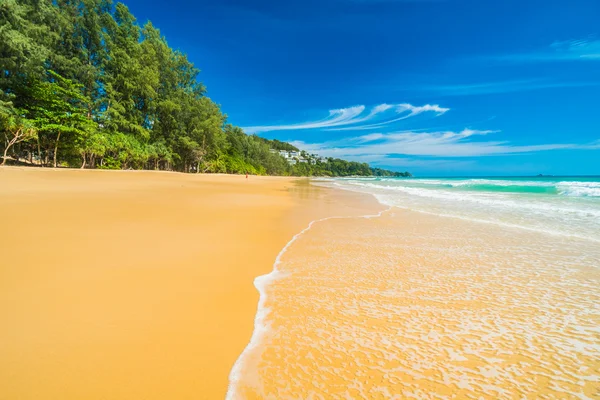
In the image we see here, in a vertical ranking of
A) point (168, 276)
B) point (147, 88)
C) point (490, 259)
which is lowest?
point (168, 276)

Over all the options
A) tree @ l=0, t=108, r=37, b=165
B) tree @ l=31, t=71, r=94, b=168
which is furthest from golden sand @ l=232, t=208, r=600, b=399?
tree @ l=31, t=71, r=94, b=168

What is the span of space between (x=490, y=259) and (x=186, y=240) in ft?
17.1

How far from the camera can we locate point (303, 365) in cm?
181

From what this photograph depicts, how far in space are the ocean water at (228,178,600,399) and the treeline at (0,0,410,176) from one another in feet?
78.2

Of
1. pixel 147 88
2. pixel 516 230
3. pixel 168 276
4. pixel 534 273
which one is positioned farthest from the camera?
pixel 147 88

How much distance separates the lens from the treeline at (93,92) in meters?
19.1

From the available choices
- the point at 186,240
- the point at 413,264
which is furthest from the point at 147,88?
the point at 413,264

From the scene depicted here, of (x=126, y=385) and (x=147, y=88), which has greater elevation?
(x=147, y=88)

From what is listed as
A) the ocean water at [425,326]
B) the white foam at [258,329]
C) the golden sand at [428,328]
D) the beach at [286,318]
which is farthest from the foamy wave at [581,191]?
the white foam at [258,329]

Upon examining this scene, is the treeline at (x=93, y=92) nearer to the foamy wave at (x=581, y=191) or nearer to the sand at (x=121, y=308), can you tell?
the sand at (x=121, y=308)

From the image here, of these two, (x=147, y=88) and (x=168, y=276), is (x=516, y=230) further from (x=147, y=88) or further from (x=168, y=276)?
(x=147, y=88)

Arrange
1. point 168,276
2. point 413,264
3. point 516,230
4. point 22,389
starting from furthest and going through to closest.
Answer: point 516,230 < point 413,264 < point 168,276 < point 22,389

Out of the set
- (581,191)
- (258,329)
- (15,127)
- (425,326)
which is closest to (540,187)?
(581,191)

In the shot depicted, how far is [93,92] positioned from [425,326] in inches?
1412
